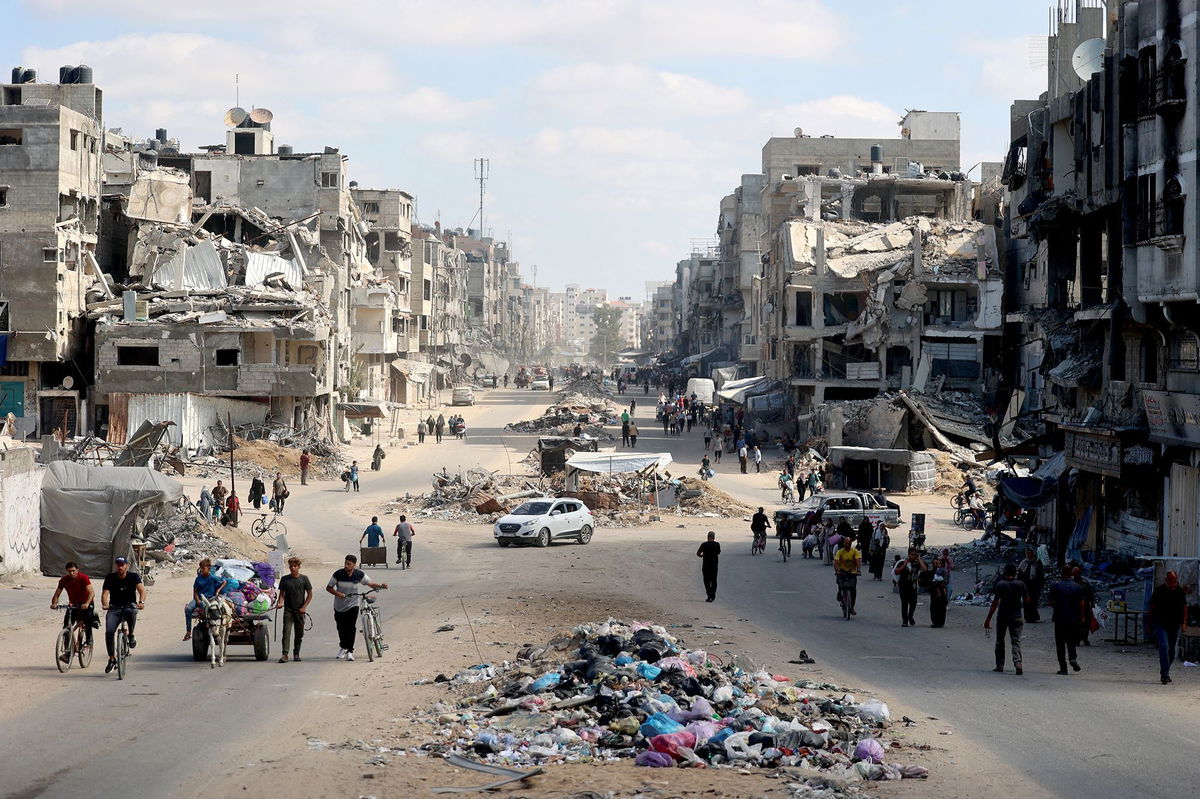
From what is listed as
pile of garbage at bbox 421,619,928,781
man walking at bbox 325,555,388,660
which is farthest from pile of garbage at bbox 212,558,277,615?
pile of garbage at bbox 421,619,928,781

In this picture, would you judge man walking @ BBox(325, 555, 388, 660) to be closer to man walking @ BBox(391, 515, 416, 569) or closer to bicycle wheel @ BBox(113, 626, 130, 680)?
bicycle wheel @ BBox(113, 626, 130, 680)

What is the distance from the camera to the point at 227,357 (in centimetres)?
6025

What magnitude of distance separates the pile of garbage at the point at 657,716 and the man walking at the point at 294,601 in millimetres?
2275

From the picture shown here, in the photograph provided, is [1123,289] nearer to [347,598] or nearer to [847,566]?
[847,566]

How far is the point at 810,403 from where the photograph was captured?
6938 centimetres

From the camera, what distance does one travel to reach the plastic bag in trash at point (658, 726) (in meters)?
13.3

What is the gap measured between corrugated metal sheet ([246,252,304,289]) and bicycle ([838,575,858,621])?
1804 inches

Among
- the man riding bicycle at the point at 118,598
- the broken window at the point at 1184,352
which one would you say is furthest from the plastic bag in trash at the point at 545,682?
the broken window at the point at 1184,352

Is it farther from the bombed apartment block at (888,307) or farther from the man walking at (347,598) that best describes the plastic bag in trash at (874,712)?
the bombed apartment block at (888,307)

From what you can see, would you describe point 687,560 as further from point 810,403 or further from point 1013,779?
point 810,403

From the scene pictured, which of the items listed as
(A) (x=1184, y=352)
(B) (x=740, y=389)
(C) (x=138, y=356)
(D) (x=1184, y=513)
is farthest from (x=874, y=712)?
(B) (x=740, y=389)

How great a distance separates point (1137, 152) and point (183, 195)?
178 ft

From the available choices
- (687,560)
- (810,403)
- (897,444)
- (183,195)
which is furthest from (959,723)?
(183,195)

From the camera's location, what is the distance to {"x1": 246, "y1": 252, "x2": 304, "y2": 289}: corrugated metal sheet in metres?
65.3
